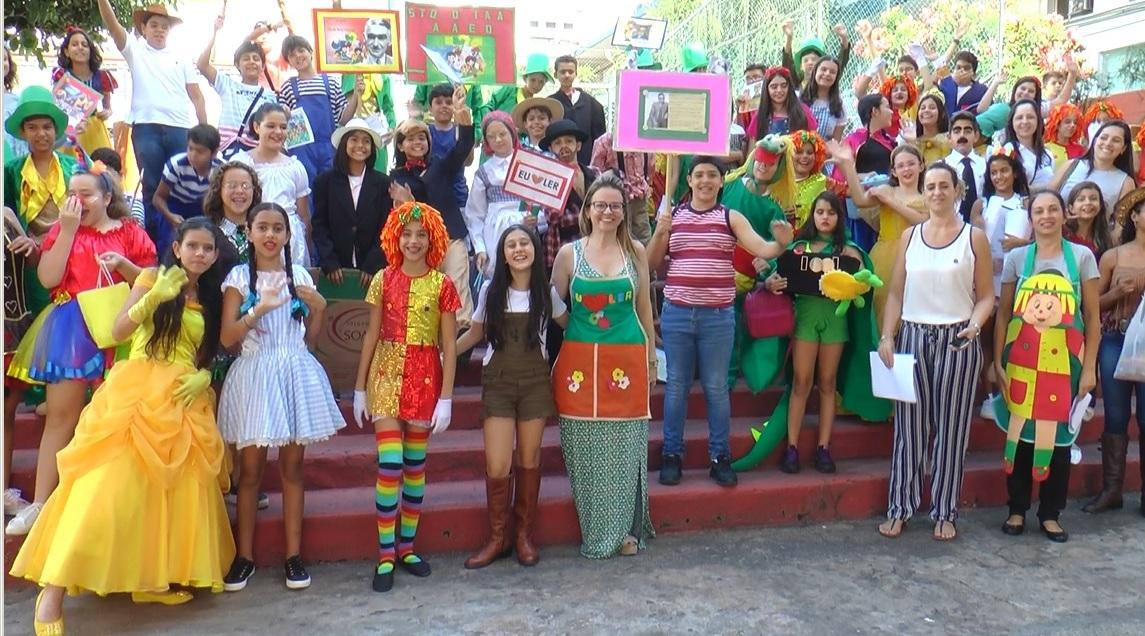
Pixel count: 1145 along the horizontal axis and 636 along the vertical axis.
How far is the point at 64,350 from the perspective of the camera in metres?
4.05

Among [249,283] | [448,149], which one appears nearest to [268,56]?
[448,149]

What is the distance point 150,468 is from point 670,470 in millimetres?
2602

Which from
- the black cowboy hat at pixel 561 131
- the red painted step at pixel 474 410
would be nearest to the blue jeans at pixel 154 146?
the red painted step at pixel 474 410

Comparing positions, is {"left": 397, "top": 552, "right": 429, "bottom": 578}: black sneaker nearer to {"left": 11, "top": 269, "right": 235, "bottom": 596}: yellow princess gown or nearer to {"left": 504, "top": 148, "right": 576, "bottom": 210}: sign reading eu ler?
{"left": 11, "top": 269, "right": 235, "bottom": 596}: yellow princess gown

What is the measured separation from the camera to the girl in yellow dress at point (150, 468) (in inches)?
137

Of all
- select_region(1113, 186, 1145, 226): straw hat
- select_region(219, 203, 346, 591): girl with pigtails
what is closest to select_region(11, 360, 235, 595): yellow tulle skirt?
select_region(219, 203, 346, 591): girl with pigtails

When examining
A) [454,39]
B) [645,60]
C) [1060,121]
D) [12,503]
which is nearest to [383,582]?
[12,503]

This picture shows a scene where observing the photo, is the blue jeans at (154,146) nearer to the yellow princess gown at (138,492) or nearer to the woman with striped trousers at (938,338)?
the yellow princess gown at (138,492)

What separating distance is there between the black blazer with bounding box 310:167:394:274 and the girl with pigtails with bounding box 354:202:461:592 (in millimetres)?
1277

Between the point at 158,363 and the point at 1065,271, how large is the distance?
4474 millimetres

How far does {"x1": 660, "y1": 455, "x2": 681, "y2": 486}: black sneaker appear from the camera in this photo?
4.85m

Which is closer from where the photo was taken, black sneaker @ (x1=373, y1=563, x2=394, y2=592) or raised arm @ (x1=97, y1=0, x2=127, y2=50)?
black sneaker @ (x1=373, y1=563, x2=394, y2=592)

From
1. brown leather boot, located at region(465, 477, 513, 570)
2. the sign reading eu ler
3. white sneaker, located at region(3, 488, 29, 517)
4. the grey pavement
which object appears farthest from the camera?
the sign reading eu ler

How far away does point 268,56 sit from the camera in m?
7.50
